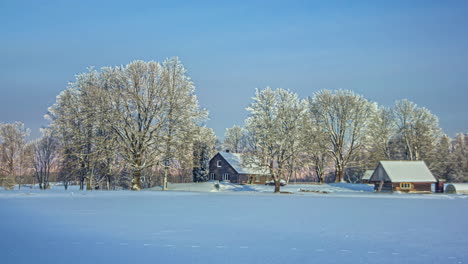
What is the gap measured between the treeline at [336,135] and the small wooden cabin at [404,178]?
5.94m

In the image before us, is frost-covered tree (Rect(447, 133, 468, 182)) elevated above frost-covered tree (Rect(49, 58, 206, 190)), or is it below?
below

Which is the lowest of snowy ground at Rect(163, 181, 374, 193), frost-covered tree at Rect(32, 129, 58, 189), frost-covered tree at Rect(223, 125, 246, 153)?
snowy ground at Rect(163, 181, 374, 193)

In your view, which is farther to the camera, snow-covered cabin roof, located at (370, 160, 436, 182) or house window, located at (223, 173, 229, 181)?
house window, located at (223, 173, 229, 181)

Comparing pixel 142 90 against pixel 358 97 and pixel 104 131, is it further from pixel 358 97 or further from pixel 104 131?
pixel 358 97

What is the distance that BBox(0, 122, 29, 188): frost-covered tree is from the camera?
209 ft

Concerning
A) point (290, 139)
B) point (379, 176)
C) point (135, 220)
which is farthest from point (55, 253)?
point (379, 176)

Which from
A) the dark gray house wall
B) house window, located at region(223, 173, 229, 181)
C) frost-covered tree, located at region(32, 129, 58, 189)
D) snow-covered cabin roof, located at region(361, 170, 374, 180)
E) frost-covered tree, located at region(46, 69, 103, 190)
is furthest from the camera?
snow-covered cabin roof, located at region(361, 170, 374, 180)

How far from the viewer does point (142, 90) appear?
47844mm

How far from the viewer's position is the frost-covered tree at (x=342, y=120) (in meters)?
68.5

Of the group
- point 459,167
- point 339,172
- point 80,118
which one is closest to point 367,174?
point 339,172

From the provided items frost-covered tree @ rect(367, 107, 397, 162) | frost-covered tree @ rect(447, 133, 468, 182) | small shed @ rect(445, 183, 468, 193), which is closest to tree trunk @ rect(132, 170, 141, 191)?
frost-covered tree @ rect(367, 107, 397, 162)

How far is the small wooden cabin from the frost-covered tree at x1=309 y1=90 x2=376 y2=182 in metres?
6.59

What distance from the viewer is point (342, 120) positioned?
69062mm

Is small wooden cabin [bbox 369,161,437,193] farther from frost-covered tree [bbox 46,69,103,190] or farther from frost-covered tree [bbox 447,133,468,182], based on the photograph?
frost-covered tree [bbox 46,69,103,190]
